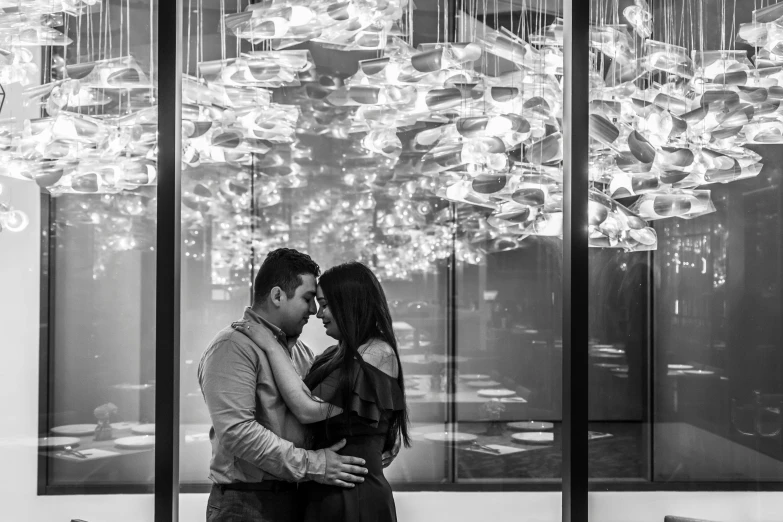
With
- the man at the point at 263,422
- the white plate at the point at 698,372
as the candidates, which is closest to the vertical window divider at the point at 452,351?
the white plate at the point at 698,372

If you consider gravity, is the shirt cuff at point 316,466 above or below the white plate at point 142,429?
above

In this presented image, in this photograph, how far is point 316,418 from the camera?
2172 millimetres

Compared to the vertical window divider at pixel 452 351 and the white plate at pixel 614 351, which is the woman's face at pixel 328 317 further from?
the white plate at pixel 614 351

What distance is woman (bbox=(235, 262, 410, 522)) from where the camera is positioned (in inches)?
85.2

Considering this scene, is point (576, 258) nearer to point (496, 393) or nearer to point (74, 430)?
point (496, 393)

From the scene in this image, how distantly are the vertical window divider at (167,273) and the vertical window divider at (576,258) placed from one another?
1164 mm

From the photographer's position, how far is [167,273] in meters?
2.13

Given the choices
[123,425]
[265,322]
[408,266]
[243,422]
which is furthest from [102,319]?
[243,422]

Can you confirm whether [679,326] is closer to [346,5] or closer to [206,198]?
[206,198]

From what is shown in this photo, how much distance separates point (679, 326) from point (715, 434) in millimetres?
855

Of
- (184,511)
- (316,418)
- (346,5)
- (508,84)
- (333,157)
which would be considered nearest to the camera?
(316,418)

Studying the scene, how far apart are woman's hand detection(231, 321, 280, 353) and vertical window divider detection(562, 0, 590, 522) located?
0.91m

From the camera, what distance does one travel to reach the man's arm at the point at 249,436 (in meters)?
2.15

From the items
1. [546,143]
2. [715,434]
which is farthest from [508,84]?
[715,434]
